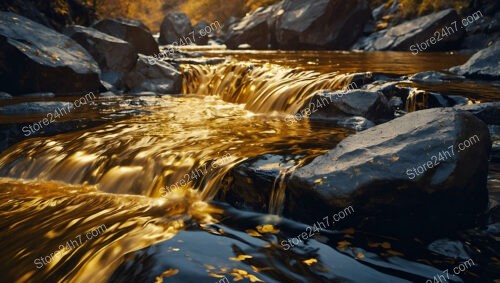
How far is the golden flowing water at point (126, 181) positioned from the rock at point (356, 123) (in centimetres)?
26

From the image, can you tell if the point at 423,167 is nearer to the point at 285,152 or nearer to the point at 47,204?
the point at 285,152

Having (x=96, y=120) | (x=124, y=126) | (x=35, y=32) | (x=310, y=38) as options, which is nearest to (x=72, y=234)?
(x=124, y=126)

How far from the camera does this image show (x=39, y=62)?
34.2 feet

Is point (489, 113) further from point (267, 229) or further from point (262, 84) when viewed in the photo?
point (262, 84)

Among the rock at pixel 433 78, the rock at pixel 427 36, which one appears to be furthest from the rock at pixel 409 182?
the rock at pixel 427 36

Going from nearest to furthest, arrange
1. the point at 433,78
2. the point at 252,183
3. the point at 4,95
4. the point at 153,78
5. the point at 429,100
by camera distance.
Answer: the point at 252,183 → the point at 429,100 → the point at 433,78 → the point at 4,95 → the point at 153,78

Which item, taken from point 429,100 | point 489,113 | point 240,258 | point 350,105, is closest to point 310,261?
point 240,258

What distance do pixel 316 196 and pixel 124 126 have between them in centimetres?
475

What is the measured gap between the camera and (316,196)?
149 inches

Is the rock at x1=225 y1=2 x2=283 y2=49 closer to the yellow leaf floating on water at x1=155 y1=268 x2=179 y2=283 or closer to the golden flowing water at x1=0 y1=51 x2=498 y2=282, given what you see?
the golden flowing water at x1=0 y1=51 x2=498 y2=282

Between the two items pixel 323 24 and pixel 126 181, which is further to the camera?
pixel 323 24

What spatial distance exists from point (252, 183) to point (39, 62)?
8.48 meters

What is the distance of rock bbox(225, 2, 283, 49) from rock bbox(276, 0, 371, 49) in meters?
1.87

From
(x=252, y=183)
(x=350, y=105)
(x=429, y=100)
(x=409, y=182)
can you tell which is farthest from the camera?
(x=350, y=105)
